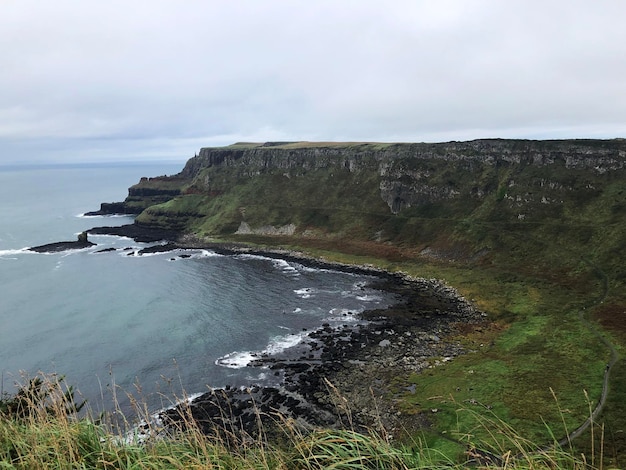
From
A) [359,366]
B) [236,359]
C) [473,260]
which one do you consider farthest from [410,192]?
[236,359]

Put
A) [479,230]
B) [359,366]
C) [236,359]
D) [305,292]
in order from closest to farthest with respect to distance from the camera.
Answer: [359,366], [236,359], [305,292], [479,230]

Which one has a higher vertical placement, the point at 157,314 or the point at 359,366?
the point at 157,314

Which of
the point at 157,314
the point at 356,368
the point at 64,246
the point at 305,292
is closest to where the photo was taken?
the point at 356,368

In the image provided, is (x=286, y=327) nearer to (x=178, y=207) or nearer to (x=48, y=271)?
(x=48, y=271)

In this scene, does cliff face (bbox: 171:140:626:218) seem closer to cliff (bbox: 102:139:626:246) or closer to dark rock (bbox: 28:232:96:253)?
cliff (bbox: 102:139:626:246)

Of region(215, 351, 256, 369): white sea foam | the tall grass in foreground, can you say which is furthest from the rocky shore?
the tall grass in foreground

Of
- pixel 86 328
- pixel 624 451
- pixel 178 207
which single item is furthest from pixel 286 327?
pixel 178 207

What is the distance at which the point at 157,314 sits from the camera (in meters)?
81.8

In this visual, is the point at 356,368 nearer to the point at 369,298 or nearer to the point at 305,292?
the point at 369,298

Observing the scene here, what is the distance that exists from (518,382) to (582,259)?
173 ft

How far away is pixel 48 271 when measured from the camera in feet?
366

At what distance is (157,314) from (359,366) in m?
43.3

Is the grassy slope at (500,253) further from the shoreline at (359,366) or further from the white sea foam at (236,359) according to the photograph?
the white sea foam at (236,359)

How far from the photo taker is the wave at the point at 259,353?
60.4 metres
